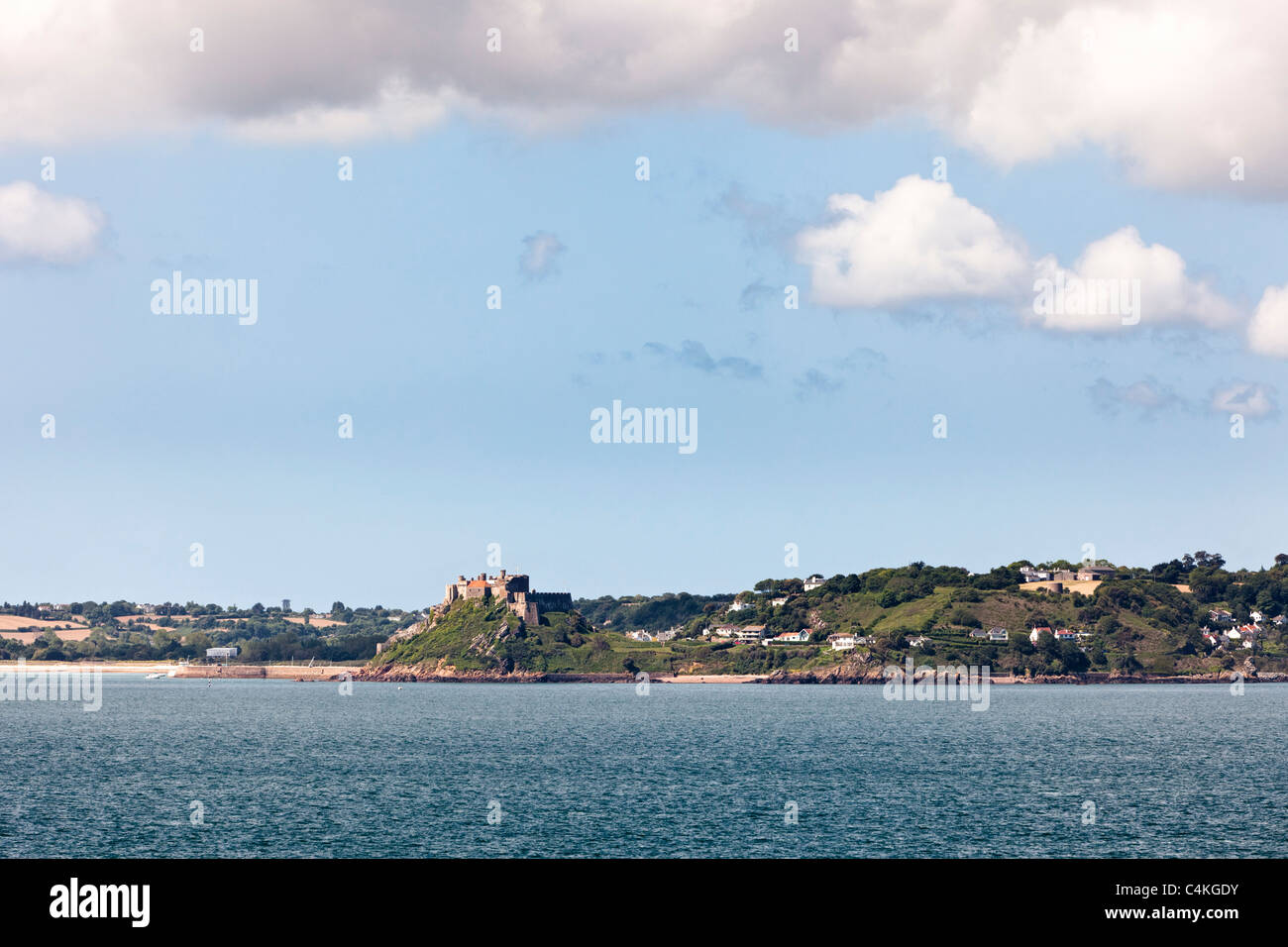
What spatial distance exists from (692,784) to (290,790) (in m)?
31.1

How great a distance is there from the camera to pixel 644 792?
307 feet

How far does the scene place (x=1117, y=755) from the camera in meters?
128

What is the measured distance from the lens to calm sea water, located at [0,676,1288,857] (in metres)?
70.6

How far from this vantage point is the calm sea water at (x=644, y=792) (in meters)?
70.6
